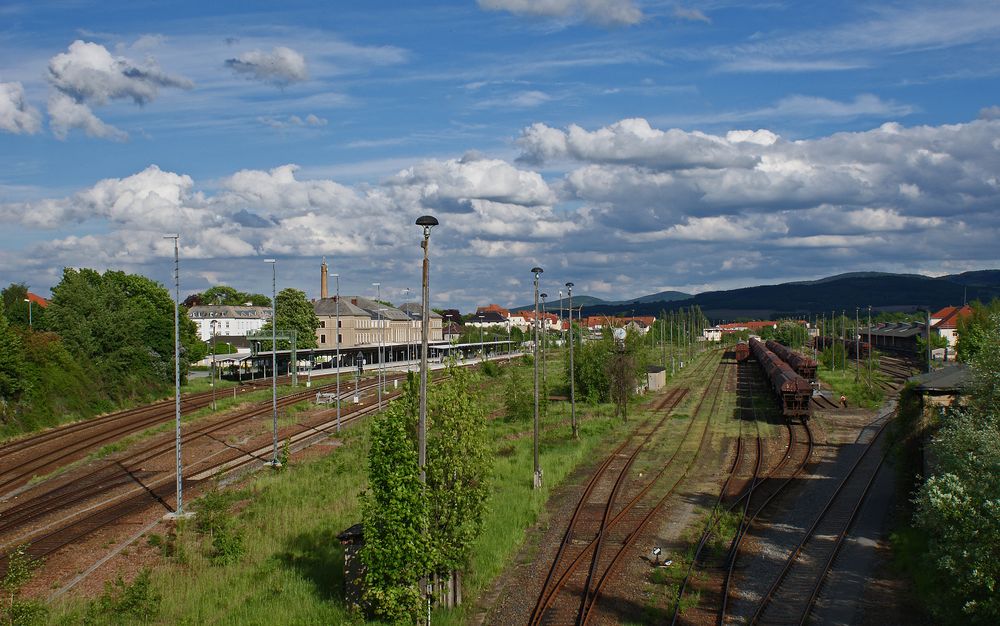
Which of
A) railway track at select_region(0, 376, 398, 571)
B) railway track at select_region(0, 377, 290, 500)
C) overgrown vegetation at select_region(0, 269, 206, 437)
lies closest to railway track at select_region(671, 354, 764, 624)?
railway track at select_region(0, 376, 398, 571)

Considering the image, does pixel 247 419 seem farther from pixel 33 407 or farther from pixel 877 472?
pixel 877 472

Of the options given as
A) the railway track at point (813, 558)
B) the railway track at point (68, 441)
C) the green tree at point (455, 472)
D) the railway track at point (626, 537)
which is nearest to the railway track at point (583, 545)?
the railway track at point (626, 537)

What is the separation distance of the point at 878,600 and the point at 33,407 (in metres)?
47.1

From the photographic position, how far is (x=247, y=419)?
49.5 m

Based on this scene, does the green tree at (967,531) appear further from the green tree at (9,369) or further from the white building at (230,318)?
the white building at (230,318)

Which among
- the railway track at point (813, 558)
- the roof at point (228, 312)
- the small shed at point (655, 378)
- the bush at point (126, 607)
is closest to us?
the railway track at point (813, 558)

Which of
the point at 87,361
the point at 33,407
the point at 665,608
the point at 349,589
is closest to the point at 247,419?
the point at 33,407

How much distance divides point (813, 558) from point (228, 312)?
14894 cm

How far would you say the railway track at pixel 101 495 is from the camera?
79.9ft

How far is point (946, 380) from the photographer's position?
A: 27234 mm

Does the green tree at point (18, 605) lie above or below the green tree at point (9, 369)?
below

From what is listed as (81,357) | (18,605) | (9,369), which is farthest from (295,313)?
(18,605)

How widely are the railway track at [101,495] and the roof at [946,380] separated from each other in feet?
85.9

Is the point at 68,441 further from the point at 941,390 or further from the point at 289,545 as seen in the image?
the point at 941,390
